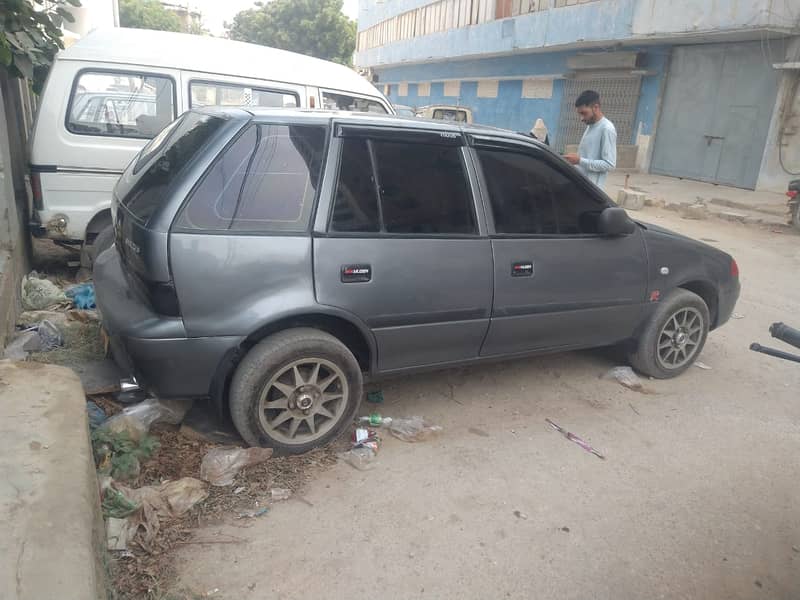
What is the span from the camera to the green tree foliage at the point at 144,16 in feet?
154

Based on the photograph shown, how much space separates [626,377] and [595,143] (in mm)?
2453

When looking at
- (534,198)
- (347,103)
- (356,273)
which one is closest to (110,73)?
(347,103)

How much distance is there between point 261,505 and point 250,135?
5.87ft

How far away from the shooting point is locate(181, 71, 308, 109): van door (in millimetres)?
5695

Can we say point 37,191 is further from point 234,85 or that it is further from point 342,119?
point 342,119

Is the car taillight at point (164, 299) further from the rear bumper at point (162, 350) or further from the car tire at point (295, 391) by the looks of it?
the car tire at point (295, 391)

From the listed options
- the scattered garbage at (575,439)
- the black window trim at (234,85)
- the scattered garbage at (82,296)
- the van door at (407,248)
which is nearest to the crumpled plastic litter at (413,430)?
the van door at (407,248)

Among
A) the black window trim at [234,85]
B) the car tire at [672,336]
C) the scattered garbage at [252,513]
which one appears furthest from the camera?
the black window trim at [234,85]

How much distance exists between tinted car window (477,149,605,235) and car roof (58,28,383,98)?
3227 millimetres

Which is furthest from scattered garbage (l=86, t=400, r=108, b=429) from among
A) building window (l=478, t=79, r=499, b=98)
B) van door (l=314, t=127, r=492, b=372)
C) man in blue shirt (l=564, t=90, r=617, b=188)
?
building window (l=478, t=79, r=499, b=98)

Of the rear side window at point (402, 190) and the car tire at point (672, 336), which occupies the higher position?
the rear side window at point (402, 190)

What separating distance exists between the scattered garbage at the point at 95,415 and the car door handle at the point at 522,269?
240 centimetres

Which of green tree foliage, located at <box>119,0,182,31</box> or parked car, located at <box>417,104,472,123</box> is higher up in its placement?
green tree foliage, located at <box>119,0,182,31</box>

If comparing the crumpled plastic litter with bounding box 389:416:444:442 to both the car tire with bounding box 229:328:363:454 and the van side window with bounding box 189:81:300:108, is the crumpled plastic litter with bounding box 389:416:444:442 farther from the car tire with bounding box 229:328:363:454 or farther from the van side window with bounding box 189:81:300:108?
the van side window with bounding box 189:81:300:108
